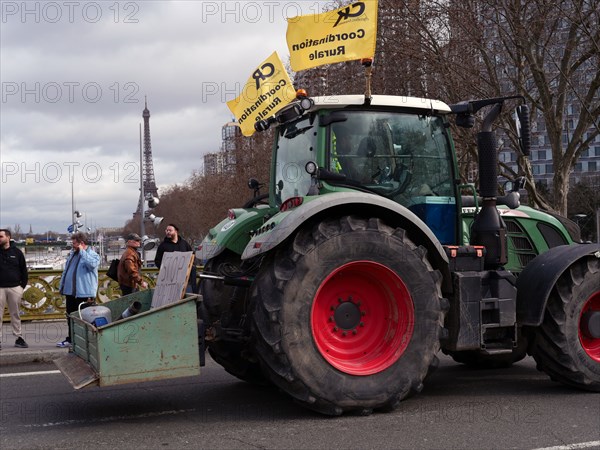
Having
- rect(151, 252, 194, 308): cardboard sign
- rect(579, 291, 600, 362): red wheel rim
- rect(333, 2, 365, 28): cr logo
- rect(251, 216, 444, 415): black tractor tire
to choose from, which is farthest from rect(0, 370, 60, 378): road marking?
rect(579, 291, 600, 362): red wheel rim

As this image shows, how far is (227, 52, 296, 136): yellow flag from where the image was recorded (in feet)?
29.7

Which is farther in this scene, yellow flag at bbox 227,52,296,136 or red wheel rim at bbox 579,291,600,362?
yellow flag at bbox 227,52,296,136

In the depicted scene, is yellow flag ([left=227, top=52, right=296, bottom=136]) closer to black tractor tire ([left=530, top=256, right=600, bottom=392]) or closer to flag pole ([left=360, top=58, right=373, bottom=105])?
flag pole ([left=360, top=58, right=373, bottom=105])

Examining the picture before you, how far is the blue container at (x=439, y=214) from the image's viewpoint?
6.79 metres

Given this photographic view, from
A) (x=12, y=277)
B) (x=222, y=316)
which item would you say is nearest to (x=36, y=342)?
(x=12, y=277)

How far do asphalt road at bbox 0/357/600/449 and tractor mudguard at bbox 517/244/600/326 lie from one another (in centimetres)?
81

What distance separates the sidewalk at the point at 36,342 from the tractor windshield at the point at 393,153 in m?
5.64

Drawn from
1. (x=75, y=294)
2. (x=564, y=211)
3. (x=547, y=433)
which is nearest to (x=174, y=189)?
(x=564, y=211)

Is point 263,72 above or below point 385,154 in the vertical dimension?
above

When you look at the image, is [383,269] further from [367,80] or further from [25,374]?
[25,374]

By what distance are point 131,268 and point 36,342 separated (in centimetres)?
216

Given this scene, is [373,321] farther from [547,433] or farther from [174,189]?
[174,189]

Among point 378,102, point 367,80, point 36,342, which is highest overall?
point 367,80

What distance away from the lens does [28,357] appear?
1013cm
